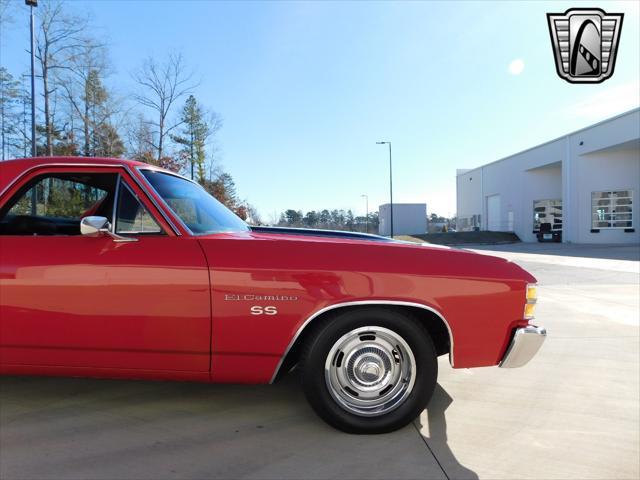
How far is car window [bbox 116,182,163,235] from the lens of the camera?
99.2 inches

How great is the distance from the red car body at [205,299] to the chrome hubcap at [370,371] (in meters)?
0.23

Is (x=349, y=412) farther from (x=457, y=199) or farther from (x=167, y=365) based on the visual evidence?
(x=457, y=199)

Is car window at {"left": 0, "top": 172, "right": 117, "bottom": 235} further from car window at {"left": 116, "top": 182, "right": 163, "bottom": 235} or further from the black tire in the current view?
the black tire

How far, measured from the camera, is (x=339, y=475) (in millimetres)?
2104

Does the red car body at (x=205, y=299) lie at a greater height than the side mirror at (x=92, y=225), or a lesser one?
lesser

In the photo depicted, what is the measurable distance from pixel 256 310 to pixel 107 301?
2.78 feet

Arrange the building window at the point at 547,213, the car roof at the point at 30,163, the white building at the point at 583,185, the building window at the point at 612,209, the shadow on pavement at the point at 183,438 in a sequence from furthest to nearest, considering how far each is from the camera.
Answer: the building window at the point at 547,213 → the building window at the point at 612,209 → the white building at the point at 583,185 → the car roof at the point at 30,163 → the shadow on pavement at the point at 183,438

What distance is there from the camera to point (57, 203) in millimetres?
2918

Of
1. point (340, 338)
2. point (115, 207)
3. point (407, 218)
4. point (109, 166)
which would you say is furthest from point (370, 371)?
point (407, 218)

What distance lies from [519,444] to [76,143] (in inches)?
1117

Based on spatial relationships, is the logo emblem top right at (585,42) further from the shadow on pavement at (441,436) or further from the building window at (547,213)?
the building window at (547,213)

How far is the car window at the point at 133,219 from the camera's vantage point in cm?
Result: 252

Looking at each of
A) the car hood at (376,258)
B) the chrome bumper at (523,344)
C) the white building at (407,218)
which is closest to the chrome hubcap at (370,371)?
the car hood at (376,258)

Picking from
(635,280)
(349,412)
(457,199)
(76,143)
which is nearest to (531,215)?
(457,199)
